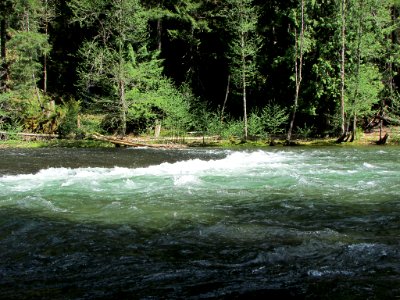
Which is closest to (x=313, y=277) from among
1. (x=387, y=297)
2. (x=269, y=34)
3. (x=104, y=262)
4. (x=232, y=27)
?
(x=387, y=297)

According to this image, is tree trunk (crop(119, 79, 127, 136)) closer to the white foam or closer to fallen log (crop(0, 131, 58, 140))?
fallen log (crop(0, 131, 58, 140))

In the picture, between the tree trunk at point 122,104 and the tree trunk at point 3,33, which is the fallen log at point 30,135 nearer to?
the tree trunk at point 122,104

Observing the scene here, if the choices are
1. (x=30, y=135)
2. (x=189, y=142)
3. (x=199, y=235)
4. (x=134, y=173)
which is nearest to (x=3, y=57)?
(x=30, y=135)

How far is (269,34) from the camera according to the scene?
34.3 metres

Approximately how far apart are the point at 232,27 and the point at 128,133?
34.9 feet

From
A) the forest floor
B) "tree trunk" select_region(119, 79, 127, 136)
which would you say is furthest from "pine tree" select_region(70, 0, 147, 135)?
the forest floor

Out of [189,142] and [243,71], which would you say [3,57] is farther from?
[243,71]

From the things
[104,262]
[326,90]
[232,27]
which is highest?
[232,27]

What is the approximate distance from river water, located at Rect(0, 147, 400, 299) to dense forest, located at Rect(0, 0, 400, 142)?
15479 millimetres

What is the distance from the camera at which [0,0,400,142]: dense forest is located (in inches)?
1107

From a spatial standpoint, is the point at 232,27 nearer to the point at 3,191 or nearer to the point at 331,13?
the point at 331,13

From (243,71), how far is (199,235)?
75.3ft

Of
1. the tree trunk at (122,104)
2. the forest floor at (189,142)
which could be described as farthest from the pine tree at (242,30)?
the tree trunk at (122,104)

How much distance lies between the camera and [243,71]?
1133 inches
